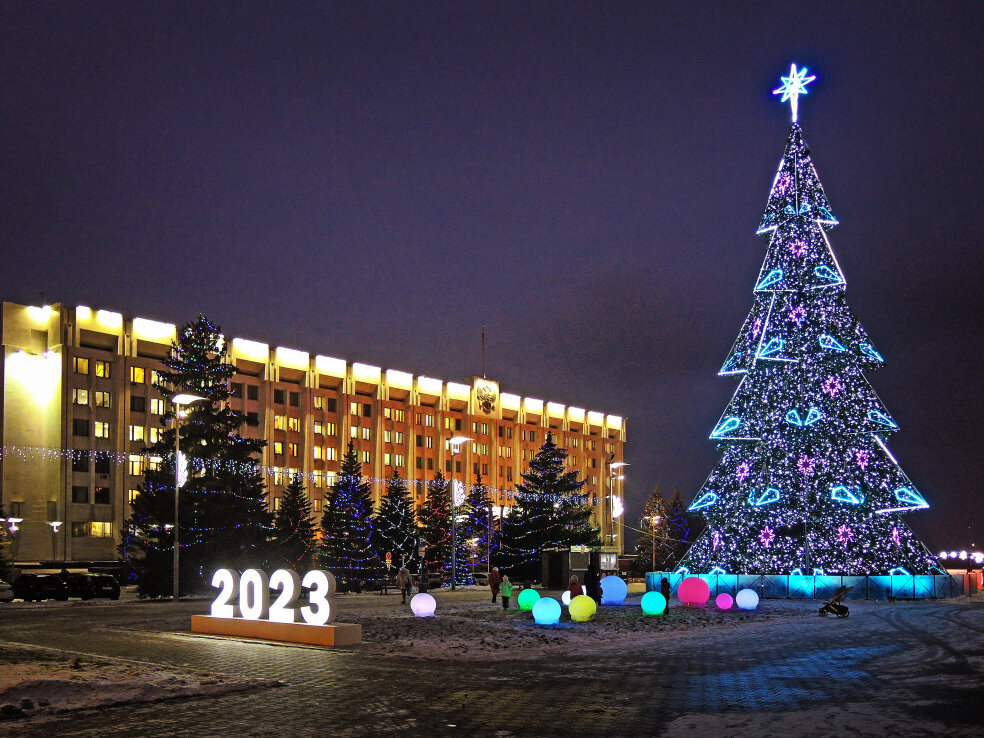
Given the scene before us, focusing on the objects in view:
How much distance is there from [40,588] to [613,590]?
84.1ft

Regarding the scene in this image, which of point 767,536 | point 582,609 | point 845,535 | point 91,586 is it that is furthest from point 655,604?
point 91,586

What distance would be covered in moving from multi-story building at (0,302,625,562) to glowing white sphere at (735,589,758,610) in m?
26.8

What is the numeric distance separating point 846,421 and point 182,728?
3042 centimetres

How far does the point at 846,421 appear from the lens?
35562 millimetres

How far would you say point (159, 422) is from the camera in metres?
79.6

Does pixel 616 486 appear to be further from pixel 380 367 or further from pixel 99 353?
pixel 99 353

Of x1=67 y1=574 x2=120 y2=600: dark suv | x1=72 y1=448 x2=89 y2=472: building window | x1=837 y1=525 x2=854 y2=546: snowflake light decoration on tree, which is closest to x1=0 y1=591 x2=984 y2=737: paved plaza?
x1=837 y1=525 x2=854 y2=546: snowflake light decoration on tree

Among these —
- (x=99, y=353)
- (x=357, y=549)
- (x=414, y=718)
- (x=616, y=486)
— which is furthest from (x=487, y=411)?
(x=414, y=718)

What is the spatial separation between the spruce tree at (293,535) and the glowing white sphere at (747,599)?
58.6 ft

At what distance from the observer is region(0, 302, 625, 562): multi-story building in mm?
71125

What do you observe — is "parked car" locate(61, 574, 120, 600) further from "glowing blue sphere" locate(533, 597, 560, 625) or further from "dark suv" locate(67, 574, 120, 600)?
"glowing blue sphere" locate(533, 597, 560, 625)

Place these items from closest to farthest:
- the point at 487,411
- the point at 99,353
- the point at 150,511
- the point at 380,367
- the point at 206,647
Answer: the point at 206,647 → the point at 150,511 → the point at 99,353 → the point at 380,367 → the point at 487,411

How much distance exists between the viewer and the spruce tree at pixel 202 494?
42.5m

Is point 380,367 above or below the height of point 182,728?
above
